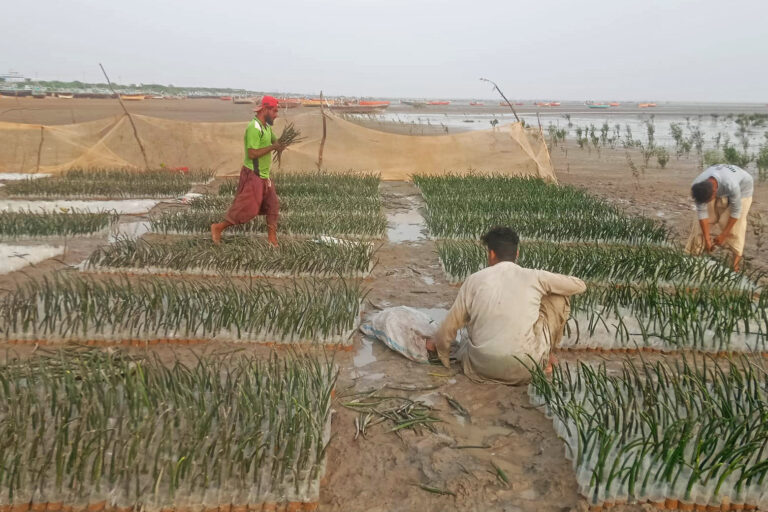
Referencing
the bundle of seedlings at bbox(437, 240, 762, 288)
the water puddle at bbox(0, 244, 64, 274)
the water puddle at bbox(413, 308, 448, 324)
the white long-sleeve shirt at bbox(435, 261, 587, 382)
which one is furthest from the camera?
the water puddle at bbox(0, 244, 64, 274)

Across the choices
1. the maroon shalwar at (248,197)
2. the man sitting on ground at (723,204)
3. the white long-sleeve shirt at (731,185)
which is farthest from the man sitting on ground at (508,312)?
the maroon shalwar at (248,197)

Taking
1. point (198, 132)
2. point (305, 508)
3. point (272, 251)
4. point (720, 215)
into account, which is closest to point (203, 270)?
point (272, 251)

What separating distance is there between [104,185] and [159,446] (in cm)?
843

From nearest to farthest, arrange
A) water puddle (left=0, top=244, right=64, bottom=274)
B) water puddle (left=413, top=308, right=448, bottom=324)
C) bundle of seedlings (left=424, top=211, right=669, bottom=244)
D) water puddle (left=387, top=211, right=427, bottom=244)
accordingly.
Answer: water puddle (left=413, top=308, right=448, bottom=324), water puddle (left=0, top=244, right=64, bottom=274), bundle of seedlings (left=424, top=211, right=669, bottom=244), water puddle (left=387, top=211, right=427, bottom=244)

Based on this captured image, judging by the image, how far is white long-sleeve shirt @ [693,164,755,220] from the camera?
497 centimetres

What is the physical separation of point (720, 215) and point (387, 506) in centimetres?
466

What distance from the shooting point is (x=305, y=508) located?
224cm

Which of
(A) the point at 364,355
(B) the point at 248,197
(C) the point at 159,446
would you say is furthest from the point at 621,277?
(C) the point at 159,446

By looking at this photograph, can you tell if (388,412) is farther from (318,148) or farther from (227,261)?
(318,148)

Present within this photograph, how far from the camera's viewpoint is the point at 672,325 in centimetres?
383

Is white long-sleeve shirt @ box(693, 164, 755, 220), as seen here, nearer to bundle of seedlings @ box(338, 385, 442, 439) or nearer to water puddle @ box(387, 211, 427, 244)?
water puddle @ box(387, 211, 427, 244)

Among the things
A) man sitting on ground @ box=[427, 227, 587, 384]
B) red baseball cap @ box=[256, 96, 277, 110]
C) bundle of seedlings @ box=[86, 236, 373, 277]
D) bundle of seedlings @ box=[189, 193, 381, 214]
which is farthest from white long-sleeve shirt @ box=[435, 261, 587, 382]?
bundle of seedlings @ box=[189, 193, 381, 214]

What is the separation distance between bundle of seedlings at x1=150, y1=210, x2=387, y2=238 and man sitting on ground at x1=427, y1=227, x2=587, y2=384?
3.69 m

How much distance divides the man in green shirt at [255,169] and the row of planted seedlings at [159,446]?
329cm
